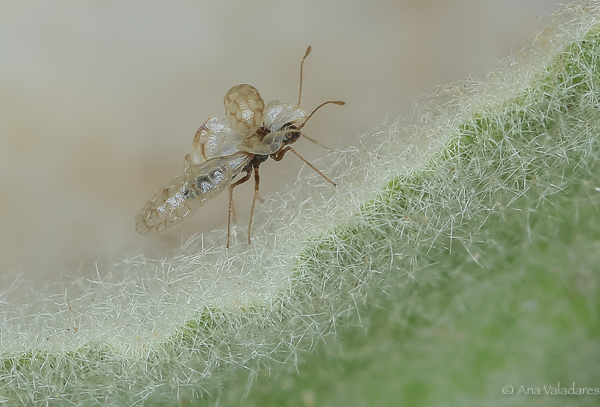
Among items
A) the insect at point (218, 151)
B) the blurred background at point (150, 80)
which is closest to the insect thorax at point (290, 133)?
the insect at point (218, 151)

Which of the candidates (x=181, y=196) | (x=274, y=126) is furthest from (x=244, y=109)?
(x=181, y=196)

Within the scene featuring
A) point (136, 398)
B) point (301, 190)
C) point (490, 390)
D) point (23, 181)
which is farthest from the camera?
point (23, 181)

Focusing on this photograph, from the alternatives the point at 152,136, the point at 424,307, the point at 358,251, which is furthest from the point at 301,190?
the point at 152,136

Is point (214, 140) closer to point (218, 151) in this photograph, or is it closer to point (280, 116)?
point (218, 151)

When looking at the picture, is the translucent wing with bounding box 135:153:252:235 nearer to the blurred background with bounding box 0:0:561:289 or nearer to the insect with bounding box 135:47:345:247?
the insect with bounding box 135:47:345:247

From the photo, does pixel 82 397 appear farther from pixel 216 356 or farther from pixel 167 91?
pixel 167 91

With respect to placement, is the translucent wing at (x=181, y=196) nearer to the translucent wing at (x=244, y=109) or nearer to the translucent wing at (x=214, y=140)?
the translucent wing at (x=214, y=140)
